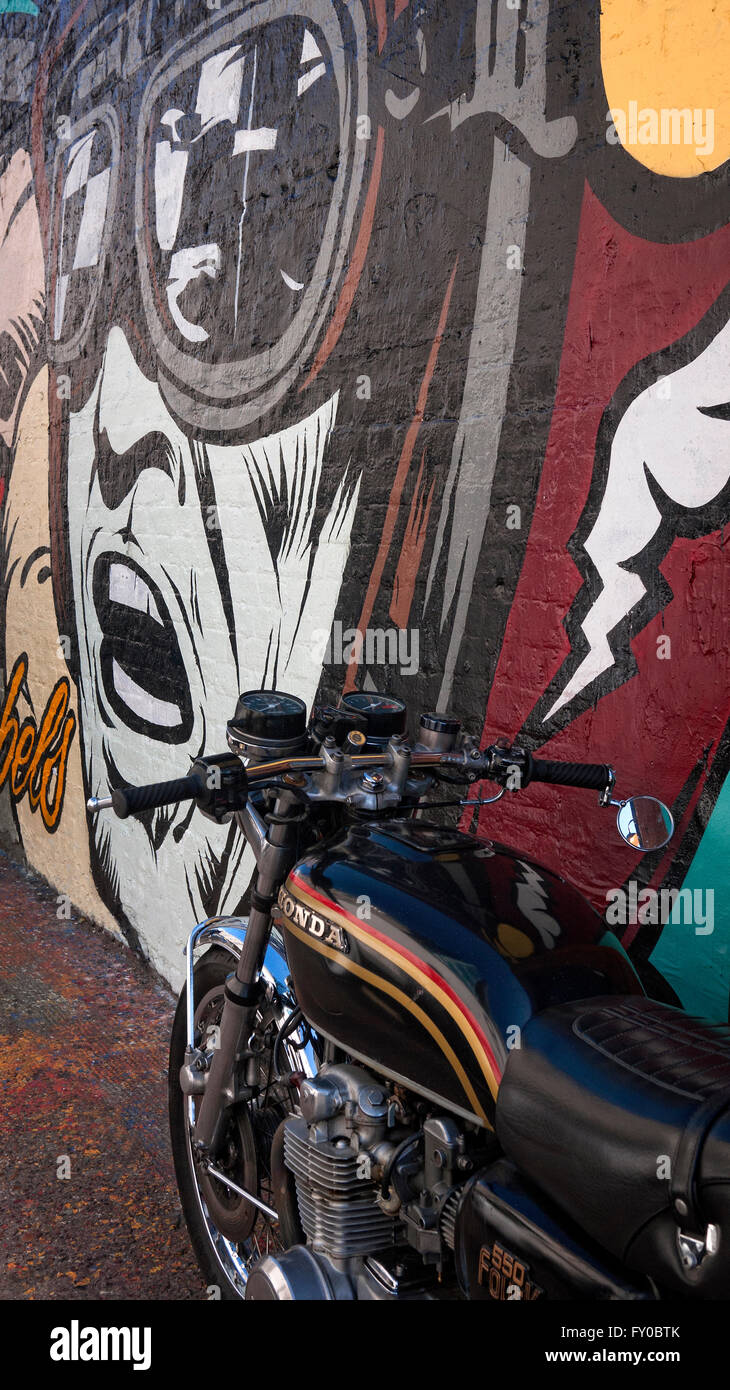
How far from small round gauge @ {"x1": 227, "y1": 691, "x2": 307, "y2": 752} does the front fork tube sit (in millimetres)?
110

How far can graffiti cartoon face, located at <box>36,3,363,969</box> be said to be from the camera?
341cm

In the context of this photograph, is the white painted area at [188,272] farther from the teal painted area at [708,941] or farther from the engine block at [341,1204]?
the engine block at [341,1204]

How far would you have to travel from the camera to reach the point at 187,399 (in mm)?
4098

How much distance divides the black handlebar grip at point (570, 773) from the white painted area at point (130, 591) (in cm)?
269

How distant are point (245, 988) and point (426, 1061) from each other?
0.68 meters

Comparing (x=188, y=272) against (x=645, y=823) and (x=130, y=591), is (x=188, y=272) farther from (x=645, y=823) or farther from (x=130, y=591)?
(x=645, y=823)

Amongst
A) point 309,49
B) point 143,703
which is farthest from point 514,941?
point 143,703

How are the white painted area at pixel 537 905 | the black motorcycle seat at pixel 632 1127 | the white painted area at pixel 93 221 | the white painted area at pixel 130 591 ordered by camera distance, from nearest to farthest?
the black motorcycle seat at pixel 632 1127, the white painted area at pixel 537 905, the white painted area at pixel 130 591, the white painted area at pixel 93 221

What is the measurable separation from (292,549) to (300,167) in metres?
1.17

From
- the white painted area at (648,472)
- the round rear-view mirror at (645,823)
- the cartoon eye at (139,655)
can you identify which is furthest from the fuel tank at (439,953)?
the cartoon eye at (139,655)

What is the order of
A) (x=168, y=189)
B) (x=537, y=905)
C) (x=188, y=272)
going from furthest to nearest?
1. (x=168, y=189)
2. (x=188, y=272)
3. (x=537, y=905)

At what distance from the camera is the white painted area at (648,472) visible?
2.10 metres
